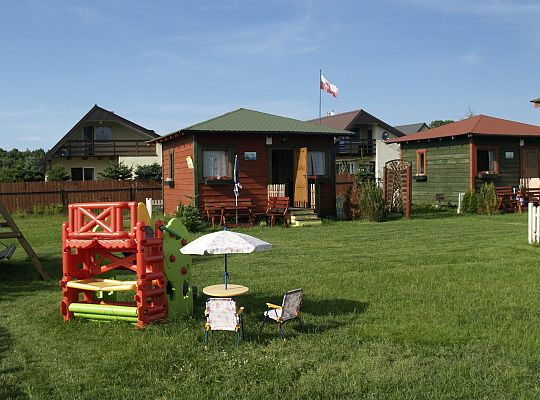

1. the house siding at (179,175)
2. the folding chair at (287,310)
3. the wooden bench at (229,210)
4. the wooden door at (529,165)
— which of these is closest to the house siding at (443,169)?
the wooden door at (529,165)

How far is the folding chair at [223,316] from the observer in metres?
6.02

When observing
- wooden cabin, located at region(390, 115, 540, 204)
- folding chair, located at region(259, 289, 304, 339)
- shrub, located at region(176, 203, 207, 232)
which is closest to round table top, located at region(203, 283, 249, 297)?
folding chair, located at region(259, 289, 304, 339)

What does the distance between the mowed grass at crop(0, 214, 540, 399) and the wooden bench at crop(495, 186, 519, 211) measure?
1292 cm

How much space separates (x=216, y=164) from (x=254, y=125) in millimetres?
1974

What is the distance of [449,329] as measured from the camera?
6.39 m

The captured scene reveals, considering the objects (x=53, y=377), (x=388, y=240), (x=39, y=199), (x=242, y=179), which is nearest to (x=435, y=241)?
(x=388, y=240)

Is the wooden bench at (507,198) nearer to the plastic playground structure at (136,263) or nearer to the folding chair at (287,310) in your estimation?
the plastic playground structure at (136,263)

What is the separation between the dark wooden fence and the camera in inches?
1035

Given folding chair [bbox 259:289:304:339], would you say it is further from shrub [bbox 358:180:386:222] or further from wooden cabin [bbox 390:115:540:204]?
wooden cabin [bbox 390:115:540:204]

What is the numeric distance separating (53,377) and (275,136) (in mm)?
15544

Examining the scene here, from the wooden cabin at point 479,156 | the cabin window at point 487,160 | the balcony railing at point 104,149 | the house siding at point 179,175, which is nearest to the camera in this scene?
the house siding at point 179,175

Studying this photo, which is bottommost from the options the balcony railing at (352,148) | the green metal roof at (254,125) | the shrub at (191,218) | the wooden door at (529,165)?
the shrub at (191,218)

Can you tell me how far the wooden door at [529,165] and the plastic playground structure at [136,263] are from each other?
21153mm

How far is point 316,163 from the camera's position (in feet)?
68.4
